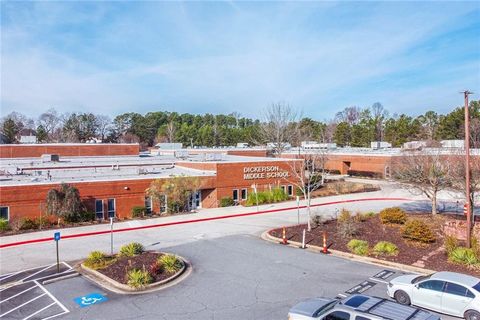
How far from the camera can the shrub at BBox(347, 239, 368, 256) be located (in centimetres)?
2153

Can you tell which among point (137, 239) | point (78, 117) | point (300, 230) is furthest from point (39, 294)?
point (78, 117)

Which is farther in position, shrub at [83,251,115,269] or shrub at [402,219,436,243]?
shrub at [402,219,436,243]

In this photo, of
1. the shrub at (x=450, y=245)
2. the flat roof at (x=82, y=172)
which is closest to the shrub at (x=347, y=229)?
the shrub at (x=450, y=245)

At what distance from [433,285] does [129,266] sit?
41.4ft

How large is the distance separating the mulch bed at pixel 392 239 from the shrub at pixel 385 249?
0.96ft

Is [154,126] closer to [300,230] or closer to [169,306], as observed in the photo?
[300,230]

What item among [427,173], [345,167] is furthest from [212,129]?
[427,173]

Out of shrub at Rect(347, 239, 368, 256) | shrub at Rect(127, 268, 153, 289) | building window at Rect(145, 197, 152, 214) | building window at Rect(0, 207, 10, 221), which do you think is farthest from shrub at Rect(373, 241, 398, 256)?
building window at Rect(0, 207, 10, 221)

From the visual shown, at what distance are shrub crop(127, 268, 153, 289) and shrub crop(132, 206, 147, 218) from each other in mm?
15655

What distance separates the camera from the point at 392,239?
78.4ft

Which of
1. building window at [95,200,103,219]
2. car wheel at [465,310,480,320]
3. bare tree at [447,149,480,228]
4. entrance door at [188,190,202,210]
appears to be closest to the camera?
car wheel at [465,310,480,320]

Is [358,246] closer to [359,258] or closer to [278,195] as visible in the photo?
[359,258]

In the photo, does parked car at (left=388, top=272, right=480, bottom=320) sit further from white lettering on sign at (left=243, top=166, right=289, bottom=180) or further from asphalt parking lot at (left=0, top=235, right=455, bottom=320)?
white lettering on sign at (left=243, top=166, right=289, bottom=180)

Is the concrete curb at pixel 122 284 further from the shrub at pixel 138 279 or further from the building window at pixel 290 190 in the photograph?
the building window at pixel 290 190
